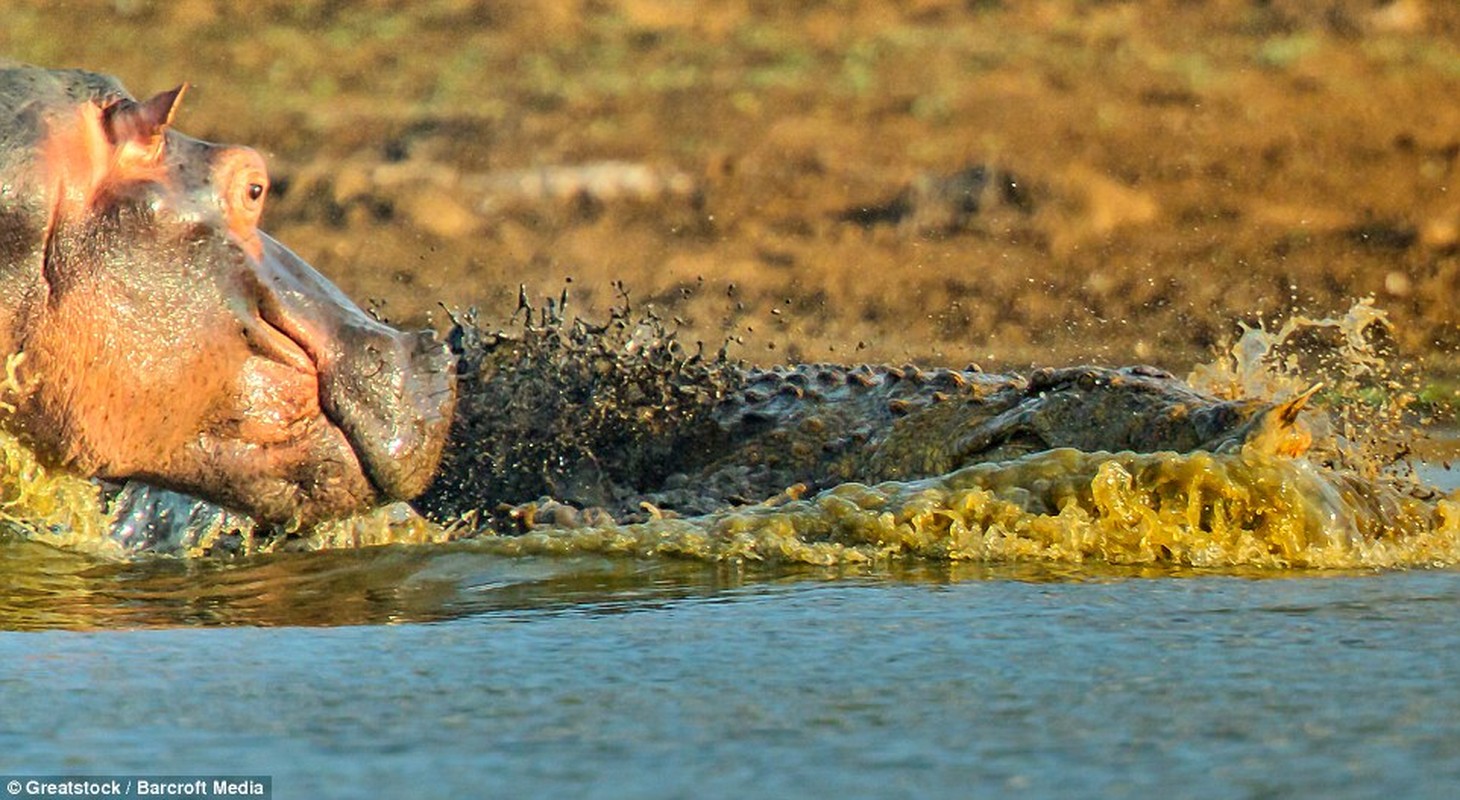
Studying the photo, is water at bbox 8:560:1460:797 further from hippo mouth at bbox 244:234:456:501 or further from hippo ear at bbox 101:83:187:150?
hippo ear at bbox 101:83:187:150

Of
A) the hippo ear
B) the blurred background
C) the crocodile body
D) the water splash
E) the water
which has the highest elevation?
the blurred background

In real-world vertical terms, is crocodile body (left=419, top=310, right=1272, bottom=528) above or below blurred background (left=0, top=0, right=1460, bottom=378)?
below

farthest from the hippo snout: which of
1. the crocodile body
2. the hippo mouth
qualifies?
the crocodile body

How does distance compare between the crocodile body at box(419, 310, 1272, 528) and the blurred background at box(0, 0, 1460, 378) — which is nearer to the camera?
the crocodile body at box(419, 310, 1272, 528)

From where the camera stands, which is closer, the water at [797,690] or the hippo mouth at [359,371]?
the water at [797,690]

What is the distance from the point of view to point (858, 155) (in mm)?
16156

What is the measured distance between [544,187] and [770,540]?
418 inches

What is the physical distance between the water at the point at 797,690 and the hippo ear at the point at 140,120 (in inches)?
40.5

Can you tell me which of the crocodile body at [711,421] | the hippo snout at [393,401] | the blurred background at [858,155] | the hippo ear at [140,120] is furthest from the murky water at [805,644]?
the blurred background at [858,155]

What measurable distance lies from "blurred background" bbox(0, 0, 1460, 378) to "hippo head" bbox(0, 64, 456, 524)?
7.51 meters

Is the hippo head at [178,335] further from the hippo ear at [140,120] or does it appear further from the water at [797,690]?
the water at [797,690]

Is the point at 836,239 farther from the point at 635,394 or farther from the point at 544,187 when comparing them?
the point at 635,394

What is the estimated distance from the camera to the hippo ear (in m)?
5.27

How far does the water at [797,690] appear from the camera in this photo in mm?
3266
